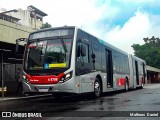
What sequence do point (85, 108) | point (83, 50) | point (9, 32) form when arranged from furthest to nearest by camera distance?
point (9, 32) → point (83, 50) → point (85, 108)

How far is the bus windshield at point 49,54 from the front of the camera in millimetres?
12156

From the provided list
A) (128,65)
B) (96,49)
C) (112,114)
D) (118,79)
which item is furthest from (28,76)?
(128,65)

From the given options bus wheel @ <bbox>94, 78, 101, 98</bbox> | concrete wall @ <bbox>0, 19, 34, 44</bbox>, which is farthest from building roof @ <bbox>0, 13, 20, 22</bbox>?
bus wheel @ <bbox>94, 78, 101, 98</bbox>

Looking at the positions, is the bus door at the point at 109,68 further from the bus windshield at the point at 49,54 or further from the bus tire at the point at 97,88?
the bus windshield at the point at 49,54

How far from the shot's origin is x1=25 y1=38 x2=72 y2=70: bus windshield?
12.2m

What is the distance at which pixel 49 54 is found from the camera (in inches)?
486

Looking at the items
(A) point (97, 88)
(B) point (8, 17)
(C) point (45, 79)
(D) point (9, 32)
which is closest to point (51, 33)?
(C) point (45, 79)

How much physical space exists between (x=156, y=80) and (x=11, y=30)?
6627 centimetres

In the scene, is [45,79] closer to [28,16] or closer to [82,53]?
[82,53]

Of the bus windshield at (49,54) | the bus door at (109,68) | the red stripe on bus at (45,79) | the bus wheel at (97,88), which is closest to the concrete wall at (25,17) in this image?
the bus door at (109,68)

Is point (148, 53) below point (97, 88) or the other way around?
the other way around

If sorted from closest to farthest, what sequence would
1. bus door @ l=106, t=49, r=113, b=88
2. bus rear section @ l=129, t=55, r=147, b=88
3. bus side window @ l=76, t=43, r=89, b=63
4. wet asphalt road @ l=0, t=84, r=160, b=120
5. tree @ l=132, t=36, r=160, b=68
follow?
wet asphalt road @ l=0, t=84, r=160, b=120, bus side window @ l=76, t=43, r=89, b=63, bus door @ l=106, t=49, r=113, b=88, bus rear section @ l=129, t=55, r=147, b=88, tree @ l=132, t=36, r=160, b=68

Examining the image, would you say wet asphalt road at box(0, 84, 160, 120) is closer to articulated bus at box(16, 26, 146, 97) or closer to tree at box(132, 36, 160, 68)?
articulated bus at box(16, 26, 146, 97)

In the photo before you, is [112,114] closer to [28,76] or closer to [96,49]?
[28,76]
